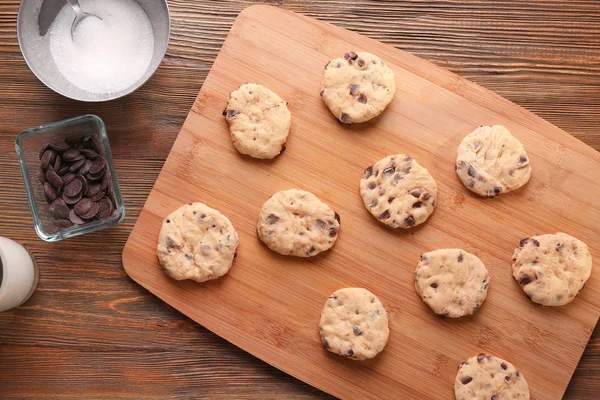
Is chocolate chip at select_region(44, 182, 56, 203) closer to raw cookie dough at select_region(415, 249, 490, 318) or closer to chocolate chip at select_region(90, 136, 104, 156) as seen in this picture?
chocolate chip at select_region(90, 136, 104, 156)

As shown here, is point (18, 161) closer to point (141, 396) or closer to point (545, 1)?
point (141, 396)

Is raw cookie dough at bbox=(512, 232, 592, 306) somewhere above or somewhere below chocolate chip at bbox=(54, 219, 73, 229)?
above

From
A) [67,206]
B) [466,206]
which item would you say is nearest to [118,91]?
[67,206]

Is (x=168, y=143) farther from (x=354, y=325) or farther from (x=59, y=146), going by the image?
(x=354, y=325)

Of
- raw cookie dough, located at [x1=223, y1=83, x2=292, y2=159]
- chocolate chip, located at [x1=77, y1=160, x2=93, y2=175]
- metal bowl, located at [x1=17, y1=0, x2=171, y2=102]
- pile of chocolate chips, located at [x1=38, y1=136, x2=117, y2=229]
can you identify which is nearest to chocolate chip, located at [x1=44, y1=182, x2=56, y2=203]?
pile of chocolate chips, located at [x1=38, y1=136, x2=117, y2=229]

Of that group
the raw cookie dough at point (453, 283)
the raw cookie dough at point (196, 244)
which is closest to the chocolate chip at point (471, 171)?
the raw cookie dough at point (453, 283)

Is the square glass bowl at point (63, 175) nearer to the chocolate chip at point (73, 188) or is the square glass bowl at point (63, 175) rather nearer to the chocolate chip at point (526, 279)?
the chocolate chip at point (73, 188)

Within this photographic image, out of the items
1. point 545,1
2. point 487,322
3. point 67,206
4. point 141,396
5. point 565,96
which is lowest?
point 141,396
